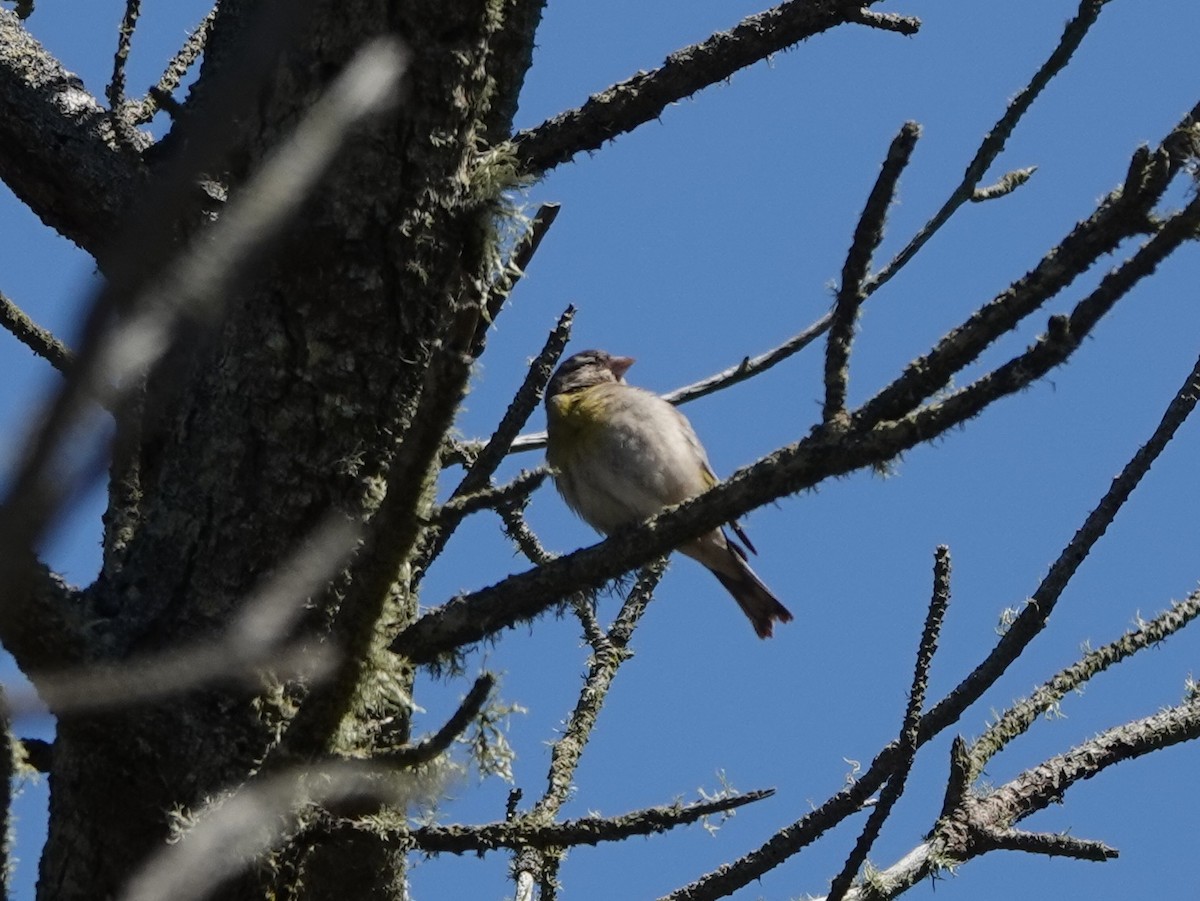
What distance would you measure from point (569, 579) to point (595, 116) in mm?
1090

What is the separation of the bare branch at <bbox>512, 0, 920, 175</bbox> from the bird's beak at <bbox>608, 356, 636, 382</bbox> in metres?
3.54

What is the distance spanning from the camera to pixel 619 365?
6.55 m

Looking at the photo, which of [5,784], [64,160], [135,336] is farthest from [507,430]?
[135,336]

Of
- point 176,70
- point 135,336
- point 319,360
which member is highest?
point 176,70

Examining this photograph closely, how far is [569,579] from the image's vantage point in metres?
2.19

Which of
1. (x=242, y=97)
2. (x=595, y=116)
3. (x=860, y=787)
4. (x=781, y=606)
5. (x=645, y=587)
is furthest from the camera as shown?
(x=781, y=606)

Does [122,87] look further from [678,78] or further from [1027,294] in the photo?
[1027,294]

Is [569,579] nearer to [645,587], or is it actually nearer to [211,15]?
[645,587]

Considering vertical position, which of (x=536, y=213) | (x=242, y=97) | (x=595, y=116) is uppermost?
(x=595, y=116)

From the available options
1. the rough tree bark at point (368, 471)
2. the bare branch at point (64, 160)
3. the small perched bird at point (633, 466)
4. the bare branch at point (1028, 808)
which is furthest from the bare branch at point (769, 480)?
the small perched bird at point (633, 466)

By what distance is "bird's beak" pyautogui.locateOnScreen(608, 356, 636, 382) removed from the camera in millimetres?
6512

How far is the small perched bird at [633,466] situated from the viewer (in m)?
5.47

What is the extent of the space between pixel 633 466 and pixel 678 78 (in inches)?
104

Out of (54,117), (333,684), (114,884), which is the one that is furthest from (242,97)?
(54,117)
